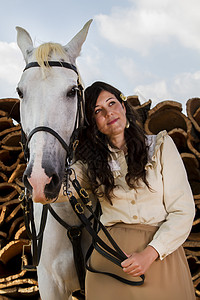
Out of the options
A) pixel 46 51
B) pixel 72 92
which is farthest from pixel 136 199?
pixel 46 51

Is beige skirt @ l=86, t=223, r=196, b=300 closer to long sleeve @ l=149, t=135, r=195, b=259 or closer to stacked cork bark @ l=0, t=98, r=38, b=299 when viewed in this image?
long sleeve @ l=149, t=135, r=195, b=259

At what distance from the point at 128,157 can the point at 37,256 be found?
0.72 m

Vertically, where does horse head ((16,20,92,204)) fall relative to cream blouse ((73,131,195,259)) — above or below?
above

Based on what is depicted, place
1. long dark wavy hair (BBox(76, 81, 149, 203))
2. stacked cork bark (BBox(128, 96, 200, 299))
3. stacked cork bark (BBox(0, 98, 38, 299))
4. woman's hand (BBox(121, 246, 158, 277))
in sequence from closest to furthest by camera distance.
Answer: woman's hand (BBox(121, 246, 158, 277)) < long dark wavy hair (BBox(76, 81, 149, 203)) < stacked cork bark (BBox(128, 96, 200, 299)) < stacked cork bark (BBox(0, 98, 38, 299))

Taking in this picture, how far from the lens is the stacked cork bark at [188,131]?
1997mm

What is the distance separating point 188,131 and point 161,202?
3.77 feet

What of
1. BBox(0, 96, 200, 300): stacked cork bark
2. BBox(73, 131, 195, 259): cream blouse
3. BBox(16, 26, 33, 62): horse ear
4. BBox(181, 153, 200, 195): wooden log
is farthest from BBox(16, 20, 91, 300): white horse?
BBox(181, 153, 200, 195): wooden log

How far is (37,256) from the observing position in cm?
140

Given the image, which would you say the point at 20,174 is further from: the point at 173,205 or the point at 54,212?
the point at 173,205

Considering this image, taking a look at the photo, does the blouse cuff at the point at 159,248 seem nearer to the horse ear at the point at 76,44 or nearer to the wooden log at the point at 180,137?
the horse ear at the point at 76,44

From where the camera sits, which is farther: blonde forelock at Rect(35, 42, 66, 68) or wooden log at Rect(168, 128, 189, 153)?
wooden log at Rect(168, 128, 189, 153)

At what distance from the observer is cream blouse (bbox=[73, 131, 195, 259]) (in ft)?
3.12

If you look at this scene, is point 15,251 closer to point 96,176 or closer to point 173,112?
point 96,176

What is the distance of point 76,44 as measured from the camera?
131 centimetres
